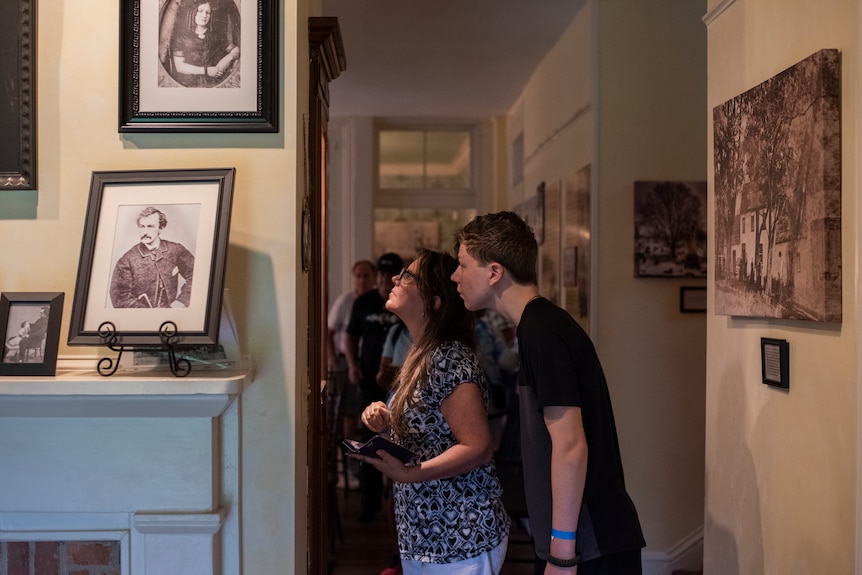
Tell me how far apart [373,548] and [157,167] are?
340 cm

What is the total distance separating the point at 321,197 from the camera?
9.35 ft

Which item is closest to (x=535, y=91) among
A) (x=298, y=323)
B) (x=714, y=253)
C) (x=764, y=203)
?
(x=714, y=253)

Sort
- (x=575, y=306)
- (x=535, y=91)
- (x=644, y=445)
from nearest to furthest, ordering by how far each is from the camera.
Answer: (x=644, y=445)
(x=575, y=306)
(x=535, y=91)

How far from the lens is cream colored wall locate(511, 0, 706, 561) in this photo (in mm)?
4316

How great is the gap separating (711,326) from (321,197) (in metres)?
1.39

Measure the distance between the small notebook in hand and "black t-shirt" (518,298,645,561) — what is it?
301 millimetres

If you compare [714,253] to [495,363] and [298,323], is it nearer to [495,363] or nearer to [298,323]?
[298,323]

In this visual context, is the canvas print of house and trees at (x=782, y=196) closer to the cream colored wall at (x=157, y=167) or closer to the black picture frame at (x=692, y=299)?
the cream colored wall at (x=157, y=167)

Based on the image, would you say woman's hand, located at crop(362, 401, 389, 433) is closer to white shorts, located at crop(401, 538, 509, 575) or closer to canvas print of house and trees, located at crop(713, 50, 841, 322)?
white shorts, located at crop(401, 538, 509, 575)

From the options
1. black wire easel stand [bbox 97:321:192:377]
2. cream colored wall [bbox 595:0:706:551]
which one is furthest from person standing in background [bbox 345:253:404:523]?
black wire easel stand [bbox 97:321:192:377]

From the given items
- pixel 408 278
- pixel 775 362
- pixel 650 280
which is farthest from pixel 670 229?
pixel 408 278

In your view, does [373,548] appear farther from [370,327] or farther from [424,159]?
[424,159]

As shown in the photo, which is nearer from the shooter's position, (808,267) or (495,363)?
(808,267)

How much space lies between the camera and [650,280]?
4312 mm
